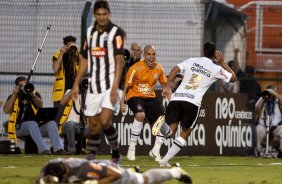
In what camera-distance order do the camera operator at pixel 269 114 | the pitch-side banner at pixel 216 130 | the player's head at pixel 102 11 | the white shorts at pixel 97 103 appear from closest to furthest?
the player's head at pixel 102 11 < the white shorts at pixel 97 103 < the pitch-side banner at pixel 216 130 < the camera operator at pixel 269 114

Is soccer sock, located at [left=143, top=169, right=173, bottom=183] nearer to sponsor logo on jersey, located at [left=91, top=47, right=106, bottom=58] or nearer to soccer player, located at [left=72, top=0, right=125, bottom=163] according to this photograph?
soccer player, located at [left=72, top=0, right=125, bottom=163]

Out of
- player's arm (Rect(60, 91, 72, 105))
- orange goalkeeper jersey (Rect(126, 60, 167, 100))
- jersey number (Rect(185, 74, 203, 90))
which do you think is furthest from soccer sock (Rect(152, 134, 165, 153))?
player's arm (Rect(60, 91, 72, 105))

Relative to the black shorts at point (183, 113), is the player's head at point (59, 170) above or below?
below

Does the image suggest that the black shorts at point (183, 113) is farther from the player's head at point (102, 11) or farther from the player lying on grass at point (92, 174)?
the player lying on grass at point (92, 174)

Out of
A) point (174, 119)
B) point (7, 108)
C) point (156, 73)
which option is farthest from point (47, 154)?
point (174, 119)

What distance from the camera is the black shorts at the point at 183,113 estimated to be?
16562 mm

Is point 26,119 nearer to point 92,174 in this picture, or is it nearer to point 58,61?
point 58,61

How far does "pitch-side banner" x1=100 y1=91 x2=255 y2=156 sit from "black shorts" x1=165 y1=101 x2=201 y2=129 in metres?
3.94

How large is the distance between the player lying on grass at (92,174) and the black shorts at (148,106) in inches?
287

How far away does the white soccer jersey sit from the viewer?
16.6 metres

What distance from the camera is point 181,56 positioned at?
74.1 ft

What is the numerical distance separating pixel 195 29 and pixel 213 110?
6.59ft

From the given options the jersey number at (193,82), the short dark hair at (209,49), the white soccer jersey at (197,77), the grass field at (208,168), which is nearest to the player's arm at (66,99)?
the grass field at (208,168)

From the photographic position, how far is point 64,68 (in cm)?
2017
